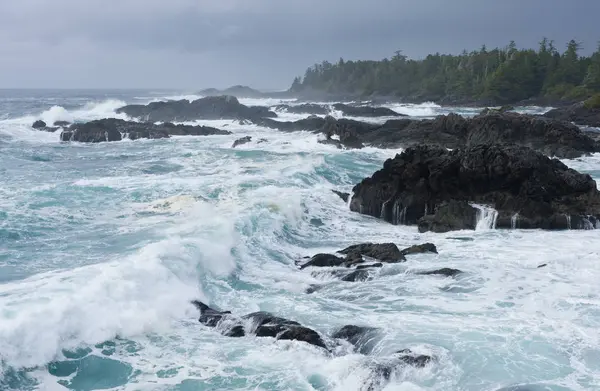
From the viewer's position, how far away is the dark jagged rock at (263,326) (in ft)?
30.3

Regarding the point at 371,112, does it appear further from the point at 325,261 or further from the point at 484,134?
the point at 325,261

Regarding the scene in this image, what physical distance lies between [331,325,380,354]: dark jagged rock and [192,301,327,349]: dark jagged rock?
524 millimetres

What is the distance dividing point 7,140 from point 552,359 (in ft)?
132

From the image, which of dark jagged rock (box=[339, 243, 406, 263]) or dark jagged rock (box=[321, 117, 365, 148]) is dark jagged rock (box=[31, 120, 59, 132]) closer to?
dark jagged rock (box=[321, 117, 365, 148])

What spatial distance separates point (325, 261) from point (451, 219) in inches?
206

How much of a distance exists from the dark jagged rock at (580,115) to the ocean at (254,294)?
30654 mm

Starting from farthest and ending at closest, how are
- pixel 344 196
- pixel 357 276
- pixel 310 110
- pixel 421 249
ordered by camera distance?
pixel 310 110 < pixel 344 196 < pixel 421 249 < pixel 357 276

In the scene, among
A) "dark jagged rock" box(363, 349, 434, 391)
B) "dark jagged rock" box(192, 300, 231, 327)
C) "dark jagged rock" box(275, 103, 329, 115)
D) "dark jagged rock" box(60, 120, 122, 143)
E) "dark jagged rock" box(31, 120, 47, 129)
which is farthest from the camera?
"dark jagged rock" box(275, 103, 329, 115)

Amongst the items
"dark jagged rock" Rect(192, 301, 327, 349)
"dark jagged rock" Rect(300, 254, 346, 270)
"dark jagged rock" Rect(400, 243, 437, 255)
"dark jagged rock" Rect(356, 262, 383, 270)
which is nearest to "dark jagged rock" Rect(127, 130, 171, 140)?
"dark jagged rock" Rect(300, 254, 346, 270)

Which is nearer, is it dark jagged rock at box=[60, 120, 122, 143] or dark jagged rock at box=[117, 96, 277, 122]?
dark jagged rock at box=[60, 120, 122, 143]

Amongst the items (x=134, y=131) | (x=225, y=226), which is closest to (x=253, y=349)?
(x=225, y=226)

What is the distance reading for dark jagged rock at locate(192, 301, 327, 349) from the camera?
364 inches

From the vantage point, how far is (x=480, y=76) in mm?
85812

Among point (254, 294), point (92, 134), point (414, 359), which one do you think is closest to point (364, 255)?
point (254, 294)
